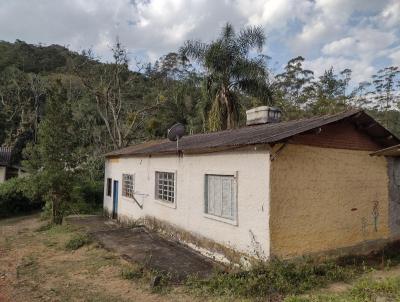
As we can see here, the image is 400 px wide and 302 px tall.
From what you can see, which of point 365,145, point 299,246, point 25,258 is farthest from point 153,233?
point 365,145

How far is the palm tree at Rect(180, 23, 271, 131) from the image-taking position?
1900 centimetres

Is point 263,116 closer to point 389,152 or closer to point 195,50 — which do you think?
point 389,152

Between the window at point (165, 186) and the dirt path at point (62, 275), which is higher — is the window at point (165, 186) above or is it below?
above

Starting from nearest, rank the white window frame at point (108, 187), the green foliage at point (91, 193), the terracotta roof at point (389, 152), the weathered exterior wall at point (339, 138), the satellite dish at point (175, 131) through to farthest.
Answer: the weathered exterior wall at point (339, 138), the terracotta roof at point (389, 152), the satellite dish at point (175, 131), the white window frame at point (108, 187), the green foliage at point (91, 193)

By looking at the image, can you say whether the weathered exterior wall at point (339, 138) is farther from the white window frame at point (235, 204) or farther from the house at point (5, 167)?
the house at point (5, 167)

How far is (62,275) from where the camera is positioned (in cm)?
857

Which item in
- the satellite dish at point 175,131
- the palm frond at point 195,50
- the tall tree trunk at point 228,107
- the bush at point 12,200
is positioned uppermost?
the palm frond at point 195,50

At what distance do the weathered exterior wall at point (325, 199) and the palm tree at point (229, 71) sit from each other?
9822 millimetres

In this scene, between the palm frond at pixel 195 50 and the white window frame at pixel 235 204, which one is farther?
the palm frond at pixel 195 50

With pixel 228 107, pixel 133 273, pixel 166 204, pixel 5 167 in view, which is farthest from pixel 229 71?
pixel 5 167

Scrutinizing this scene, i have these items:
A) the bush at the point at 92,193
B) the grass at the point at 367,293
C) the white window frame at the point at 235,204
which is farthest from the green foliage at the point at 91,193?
the grass at the point at 367,293

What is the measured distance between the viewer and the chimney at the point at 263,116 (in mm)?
12789

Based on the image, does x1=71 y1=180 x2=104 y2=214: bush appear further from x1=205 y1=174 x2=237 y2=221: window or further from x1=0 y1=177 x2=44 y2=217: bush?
x1=205 y1=174 x2=237 y2=221: window

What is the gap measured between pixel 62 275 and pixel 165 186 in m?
4.65
